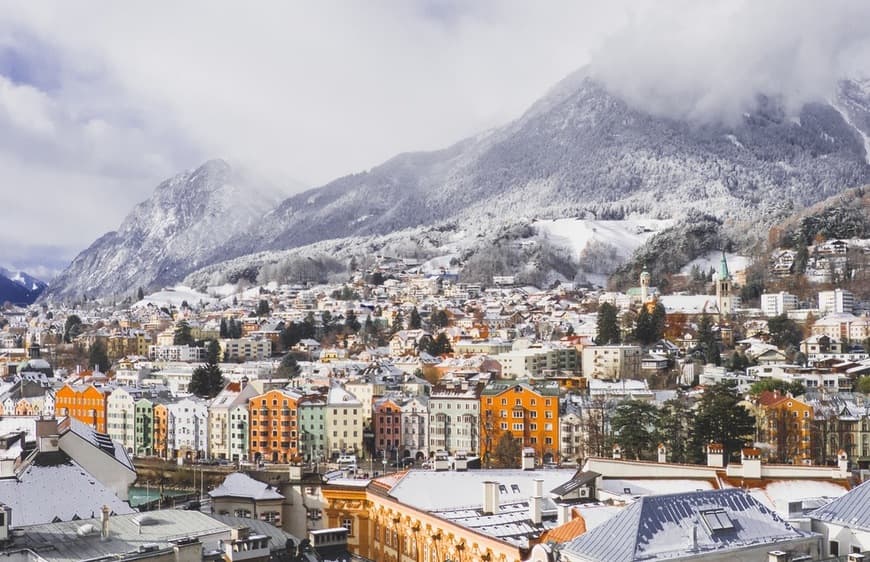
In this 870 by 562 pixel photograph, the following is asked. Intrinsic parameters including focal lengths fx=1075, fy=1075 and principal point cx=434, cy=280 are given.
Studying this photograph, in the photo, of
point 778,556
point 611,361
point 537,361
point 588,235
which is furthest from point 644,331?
point 588,235

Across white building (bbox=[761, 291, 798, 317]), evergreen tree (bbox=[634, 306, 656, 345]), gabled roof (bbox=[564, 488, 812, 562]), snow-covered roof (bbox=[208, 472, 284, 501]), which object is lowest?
snow-covered roof (bbox=[208, 472, 284, 501])

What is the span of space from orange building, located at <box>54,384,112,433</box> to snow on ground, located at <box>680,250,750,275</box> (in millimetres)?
95114

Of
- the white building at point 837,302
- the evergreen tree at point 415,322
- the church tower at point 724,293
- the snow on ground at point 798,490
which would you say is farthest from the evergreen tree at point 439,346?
the snow on ground at point 798,490

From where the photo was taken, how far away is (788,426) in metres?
55.4

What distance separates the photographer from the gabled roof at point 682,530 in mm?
17625

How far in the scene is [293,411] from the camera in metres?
65.3

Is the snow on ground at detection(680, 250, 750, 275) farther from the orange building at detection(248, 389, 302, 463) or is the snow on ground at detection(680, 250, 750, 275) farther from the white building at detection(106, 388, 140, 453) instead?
the white building at detection(106, 388, 140, 453)

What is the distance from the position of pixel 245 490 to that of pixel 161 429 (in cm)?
4268

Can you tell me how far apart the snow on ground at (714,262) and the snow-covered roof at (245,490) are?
122513mm

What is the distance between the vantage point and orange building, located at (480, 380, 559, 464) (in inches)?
2376

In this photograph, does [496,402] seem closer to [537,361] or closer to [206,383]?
[537,361]

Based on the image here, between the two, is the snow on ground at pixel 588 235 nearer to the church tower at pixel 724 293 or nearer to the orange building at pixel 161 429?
the church tower at pixel 724 293

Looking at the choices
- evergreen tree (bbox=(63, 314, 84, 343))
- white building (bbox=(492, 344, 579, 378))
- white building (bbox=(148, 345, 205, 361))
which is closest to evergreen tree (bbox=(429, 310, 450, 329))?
white building (bbox=(148, 345, 205, 361))

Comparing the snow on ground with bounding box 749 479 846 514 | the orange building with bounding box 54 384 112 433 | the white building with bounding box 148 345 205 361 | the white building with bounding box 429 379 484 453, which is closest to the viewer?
the snow on ground with bounding box 749 479 846 514
